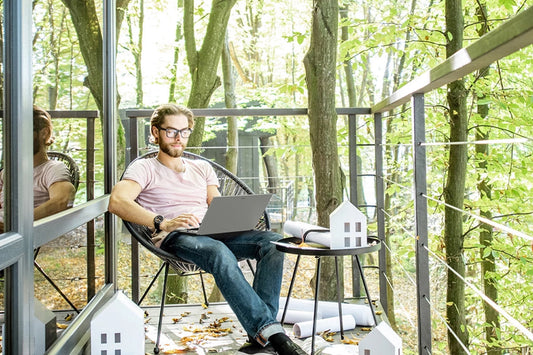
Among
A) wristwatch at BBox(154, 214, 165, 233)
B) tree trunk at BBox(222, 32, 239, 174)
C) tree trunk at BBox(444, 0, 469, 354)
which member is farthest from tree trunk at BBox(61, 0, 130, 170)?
tree trunk at BBox(222, 32, 239, 174)

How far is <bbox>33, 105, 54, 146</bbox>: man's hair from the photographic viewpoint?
1.80m

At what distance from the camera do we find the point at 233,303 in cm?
232

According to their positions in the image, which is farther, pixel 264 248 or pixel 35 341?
pixel 264 248

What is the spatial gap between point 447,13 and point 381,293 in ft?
7.54

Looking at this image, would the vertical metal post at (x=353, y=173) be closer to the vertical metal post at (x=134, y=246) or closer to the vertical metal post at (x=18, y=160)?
the vertical metal post at (x=134, y=246)

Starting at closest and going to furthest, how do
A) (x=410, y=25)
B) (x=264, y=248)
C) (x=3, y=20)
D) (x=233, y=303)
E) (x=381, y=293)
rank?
(x=3, y=20)
(x=233, y=303)
(x=264, y=248)
(x=381, y=293)
(x=410, y=25)

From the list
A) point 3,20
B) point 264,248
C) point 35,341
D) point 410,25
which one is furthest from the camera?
point 410,25

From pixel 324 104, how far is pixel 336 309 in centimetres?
117

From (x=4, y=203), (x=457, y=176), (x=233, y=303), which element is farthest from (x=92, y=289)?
(x=457, y=176)

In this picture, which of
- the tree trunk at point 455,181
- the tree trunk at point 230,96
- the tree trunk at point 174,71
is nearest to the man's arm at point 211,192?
the tree trunk at point 455,181

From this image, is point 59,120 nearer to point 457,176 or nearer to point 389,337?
point 389,337

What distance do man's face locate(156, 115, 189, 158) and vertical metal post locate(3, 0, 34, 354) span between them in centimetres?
123

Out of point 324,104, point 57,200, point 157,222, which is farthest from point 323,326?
point 57,200

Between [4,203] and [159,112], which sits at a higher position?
[159,112]
